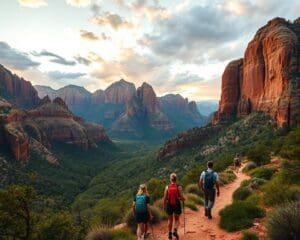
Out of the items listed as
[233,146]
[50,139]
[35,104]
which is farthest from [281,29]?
[35,104]

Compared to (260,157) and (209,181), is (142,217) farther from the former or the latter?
(260,157)

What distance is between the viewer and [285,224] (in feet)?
34.6

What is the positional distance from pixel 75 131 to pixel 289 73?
10213cm

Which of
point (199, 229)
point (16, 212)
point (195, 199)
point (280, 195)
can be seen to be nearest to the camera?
point (199, 229)

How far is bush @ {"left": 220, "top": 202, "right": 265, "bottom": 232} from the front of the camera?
14047 millimetres

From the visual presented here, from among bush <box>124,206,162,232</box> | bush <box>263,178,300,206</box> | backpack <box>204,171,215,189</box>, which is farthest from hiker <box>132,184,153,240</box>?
bush <box>263,178,300,206</box>

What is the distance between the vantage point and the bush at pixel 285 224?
10.3m

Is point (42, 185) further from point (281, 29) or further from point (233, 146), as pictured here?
point (281, 29)

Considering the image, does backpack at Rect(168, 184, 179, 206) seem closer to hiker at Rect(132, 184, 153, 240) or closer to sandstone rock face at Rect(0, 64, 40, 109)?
hiker at Rect(132, 184, 153, 240)

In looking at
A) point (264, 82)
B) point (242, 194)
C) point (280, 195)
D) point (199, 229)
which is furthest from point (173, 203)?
point (264, 82)

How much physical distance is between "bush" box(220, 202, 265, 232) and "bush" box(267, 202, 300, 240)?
9.98ft

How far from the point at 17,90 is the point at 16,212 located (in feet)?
591

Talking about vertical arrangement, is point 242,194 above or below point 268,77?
below

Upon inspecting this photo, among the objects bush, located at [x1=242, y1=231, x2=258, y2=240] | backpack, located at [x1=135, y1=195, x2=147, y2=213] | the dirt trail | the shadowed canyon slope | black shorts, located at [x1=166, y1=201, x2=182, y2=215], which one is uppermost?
the shadowed canyon slope
